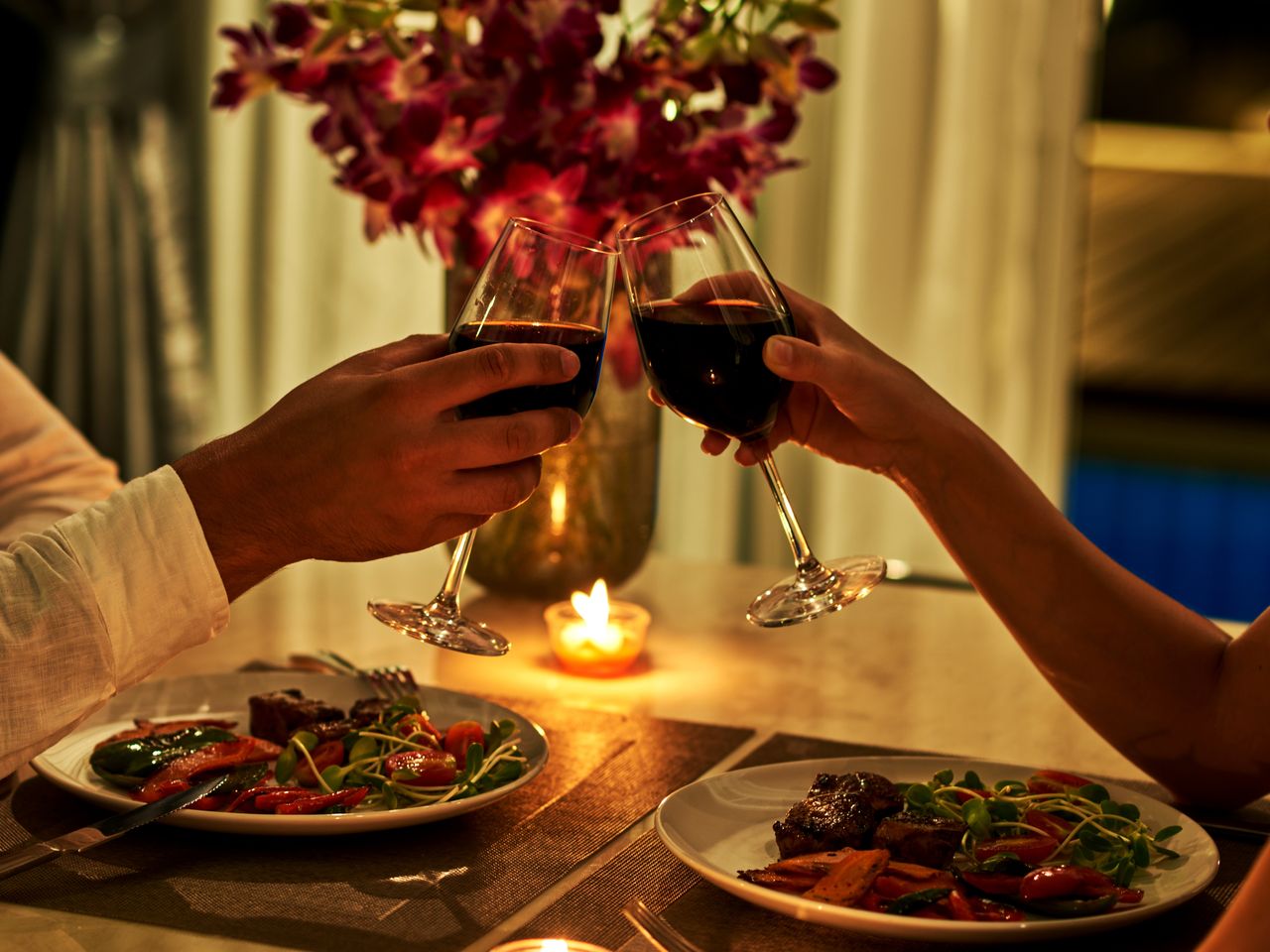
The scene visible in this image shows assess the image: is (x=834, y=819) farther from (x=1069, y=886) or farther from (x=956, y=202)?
(x=956, y=202)

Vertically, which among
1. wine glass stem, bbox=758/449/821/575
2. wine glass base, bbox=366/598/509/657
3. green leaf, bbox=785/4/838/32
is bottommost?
wine glass base, bbox=366/598/509/657

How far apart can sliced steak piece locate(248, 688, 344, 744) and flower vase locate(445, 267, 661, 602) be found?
47 cm

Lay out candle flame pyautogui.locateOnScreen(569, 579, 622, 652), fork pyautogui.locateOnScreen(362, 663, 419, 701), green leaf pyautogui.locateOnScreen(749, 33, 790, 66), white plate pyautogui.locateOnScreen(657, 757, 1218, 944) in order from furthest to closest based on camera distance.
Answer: green leaf pyautogui.locateOnScreen(749, 33, 790, 66)
candle flame pyautogui.locateOnScreen(569, 579, 622, 652)
fork pyautogui.locateOnScreen(362, 663, 419, 701)
white plate pyautogui.locateOnScreen(657, 757, 1218, 944)

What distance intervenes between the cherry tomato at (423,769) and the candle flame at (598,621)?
1.27 ft

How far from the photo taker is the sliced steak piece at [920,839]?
90cm

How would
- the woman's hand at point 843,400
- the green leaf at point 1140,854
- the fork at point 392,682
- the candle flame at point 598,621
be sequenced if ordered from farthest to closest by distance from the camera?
the candle flame at point 598,621 < the fork at point 392,682 < the woman's hand at point 843,400 < the green leaf at point 1140,854

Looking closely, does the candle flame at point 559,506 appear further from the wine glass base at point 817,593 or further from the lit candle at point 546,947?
the lit candle at point 546,947

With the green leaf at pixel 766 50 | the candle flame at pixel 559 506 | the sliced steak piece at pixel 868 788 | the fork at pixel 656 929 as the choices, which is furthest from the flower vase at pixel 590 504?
the fork at pixel 656 929

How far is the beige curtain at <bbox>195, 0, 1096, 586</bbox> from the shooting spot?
291cm

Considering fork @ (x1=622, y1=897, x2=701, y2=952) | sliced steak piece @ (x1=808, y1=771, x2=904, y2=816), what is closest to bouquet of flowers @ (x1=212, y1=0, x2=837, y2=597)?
sliced steak piece @ (x1=808, y1=771, x2=904, y2=816)

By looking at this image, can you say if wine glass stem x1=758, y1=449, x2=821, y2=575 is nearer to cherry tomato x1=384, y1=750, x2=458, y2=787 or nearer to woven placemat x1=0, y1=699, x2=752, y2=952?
woven placemat x1=0, y1=699, x2=752, y2=952

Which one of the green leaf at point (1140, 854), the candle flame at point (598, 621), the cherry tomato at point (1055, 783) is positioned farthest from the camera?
the candle flame at point (598, 621)

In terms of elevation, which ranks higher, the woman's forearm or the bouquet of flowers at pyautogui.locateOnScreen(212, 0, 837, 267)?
the bouquet of flowers at pyautogui.locateOnScreen(212, 0, 837, 267)

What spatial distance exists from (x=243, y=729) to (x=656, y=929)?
51 centimetres
